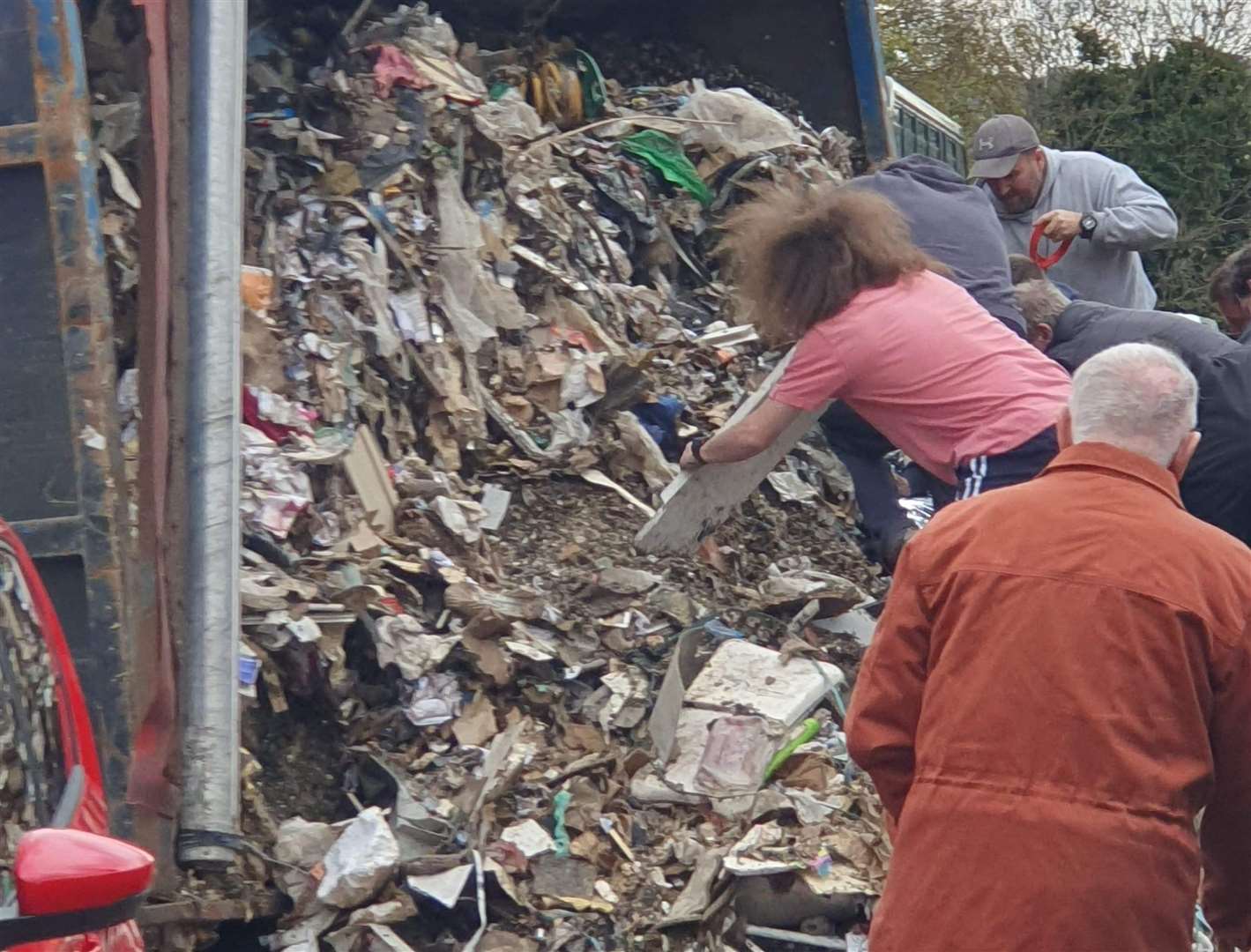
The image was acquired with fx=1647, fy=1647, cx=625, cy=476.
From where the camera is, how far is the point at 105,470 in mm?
3336

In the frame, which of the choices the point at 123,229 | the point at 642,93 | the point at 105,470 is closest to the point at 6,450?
the point at 105,470

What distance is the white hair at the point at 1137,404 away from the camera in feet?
7.93

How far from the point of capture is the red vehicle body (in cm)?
226

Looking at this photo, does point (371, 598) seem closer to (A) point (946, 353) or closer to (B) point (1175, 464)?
(A) point (946, 353)

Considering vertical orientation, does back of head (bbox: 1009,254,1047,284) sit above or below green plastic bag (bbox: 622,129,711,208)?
below

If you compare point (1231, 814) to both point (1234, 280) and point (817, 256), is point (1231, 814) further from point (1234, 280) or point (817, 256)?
point (1234, 280)

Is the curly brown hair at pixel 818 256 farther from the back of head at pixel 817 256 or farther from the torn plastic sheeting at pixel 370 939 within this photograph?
the torn plastic sheeting at pixel 370 939

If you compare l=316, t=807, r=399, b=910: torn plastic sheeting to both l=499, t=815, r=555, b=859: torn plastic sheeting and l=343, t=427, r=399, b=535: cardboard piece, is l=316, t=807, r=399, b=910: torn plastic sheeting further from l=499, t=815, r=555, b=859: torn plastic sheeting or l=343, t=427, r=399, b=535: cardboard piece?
l=343, t=427, r=399, b=535: cardboard piece

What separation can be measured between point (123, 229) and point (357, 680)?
124cm

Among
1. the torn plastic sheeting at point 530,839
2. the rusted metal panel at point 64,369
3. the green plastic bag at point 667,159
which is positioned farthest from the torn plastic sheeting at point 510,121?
the torn plastic sheeting at point 530,839

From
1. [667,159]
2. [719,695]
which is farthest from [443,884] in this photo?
[667,159]

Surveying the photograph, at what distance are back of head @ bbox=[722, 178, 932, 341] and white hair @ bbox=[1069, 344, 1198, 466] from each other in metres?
1.62

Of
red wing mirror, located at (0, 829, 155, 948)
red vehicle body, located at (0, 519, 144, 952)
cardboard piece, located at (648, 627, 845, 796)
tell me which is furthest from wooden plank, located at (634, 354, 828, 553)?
red wing mirror, located at (0, 829, 155, 948)

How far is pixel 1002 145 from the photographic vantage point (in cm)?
555
